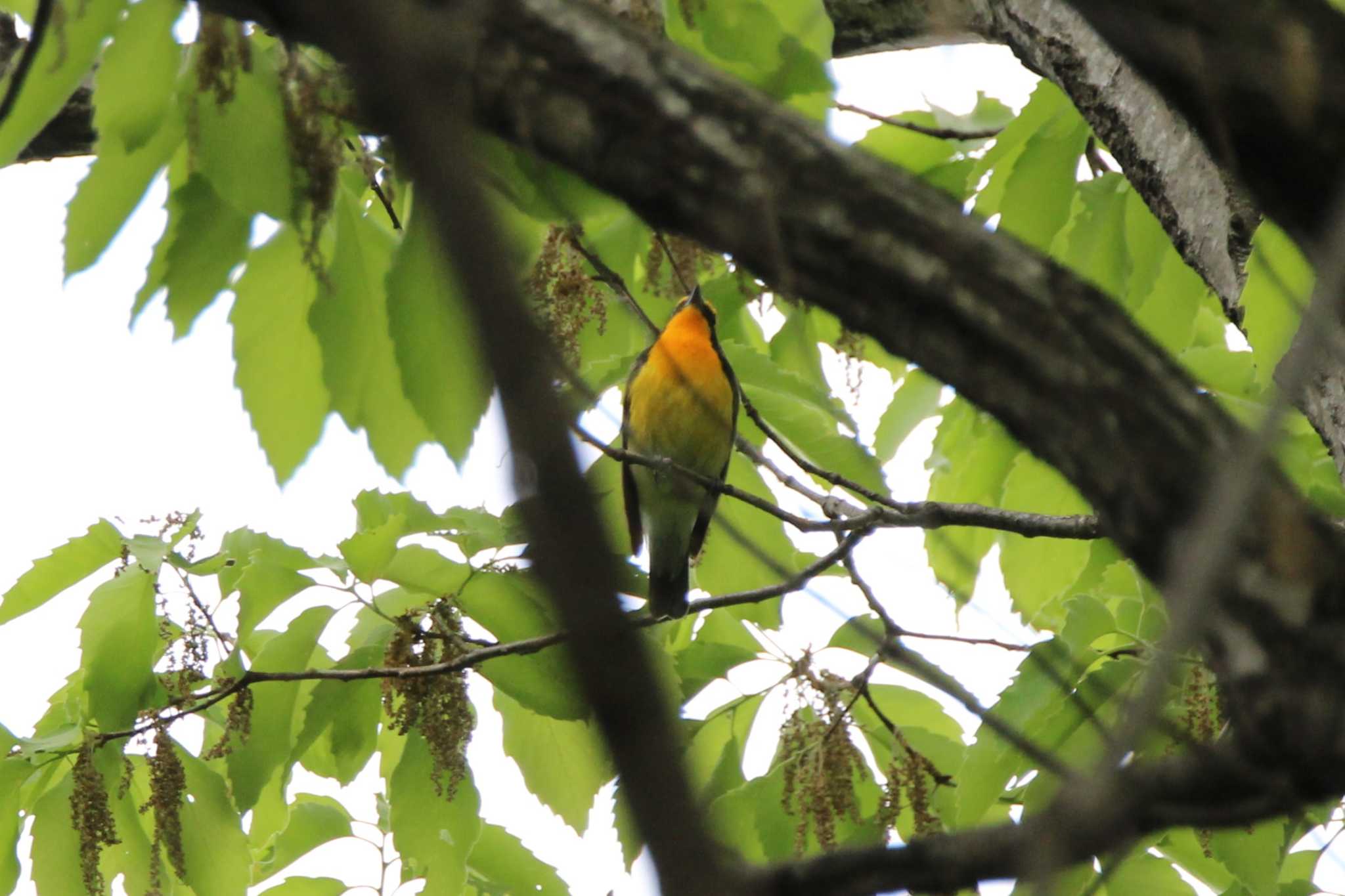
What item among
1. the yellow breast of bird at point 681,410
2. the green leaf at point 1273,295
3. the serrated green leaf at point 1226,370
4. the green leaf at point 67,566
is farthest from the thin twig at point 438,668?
the yellow breast of bird at point 681,410

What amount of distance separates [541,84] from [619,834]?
8.43 feet

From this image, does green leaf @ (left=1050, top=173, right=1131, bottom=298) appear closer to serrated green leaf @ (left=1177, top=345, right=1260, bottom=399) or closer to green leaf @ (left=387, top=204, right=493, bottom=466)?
serrated green leaf @ (left=1177, top=345, right=1260, bottom=399)

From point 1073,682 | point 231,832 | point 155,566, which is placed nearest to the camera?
point 1073,682

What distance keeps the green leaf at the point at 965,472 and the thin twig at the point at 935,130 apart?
32.6 inches

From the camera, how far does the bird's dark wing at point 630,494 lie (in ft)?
20.1

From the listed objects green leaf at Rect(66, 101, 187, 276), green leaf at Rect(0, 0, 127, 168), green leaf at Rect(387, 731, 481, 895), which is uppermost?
green leaf at Rect(0, 0, 127, 168)

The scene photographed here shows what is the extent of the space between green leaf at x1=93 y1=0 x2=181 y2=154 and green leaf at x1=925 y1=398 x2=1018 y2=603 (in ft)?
7.18

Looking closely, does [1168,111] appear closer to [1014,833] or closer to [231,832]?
[1014,833]

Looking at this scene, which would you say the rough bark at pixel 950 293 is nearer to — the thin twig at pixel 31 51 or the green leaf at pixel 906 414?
the thin twig at pixel 31 51

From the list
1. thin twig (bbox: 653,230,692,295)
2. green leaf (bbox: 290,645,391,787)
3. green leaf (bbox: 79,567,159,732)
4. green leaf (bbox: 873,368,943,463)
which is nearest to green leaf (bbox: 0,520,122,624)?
green leaf (bbox: 79,567,159,732)

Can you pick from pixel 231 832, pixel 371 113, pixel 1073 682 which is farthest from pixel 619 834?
pixel 371 113

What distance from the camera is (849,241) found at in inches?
45.4

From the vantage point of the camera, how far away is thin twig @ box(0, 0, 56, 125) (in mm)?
1552

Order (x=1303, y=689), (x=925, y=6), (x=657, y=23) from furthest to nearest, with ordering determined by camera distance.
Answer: (x=925, y=6) → (x=657, y=23) → (x=1303, y=689)
